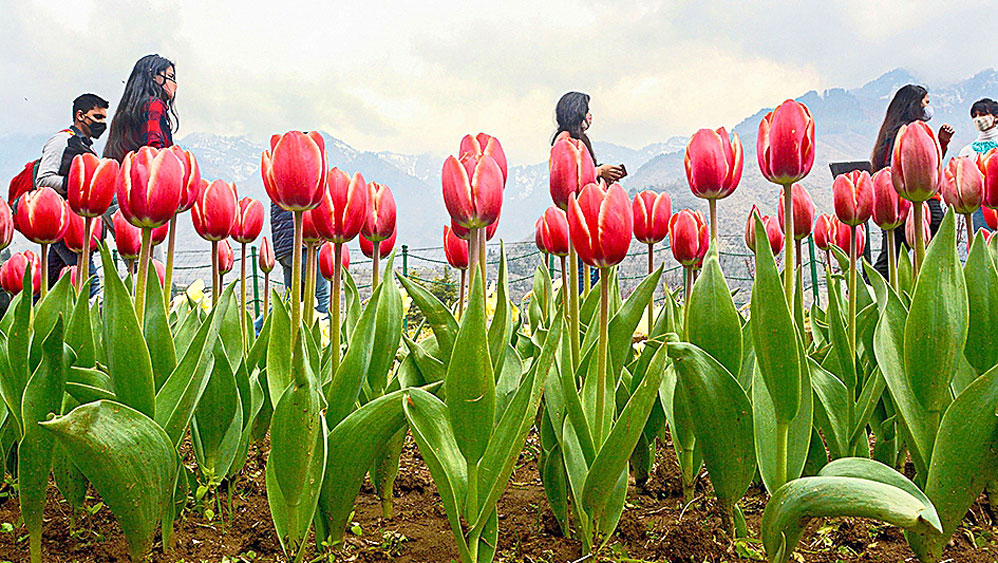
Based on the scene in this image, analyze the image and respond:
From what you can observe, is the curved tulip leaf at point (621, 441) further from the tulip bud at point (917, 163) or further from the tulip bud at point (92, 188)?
the tulip bud at point (92, 188)

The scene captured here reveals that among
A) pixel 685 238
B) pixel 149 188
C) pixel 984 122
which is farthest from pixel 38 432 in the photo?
pixel 984 122

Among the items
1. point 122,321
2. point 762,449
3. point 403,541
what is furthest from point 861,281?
point 122,321

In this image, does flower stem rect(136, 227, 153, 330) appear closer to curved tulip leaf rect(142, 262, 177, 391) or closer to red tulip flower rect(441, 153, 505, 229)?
curved tulip leaf rect(142, 262, 177, 391)

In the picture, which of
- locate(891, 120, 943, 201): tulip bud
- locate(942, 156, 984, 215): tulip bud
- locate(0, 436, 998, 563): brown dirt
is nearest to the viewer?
locate(0, 436, 998, 563): brown dirt

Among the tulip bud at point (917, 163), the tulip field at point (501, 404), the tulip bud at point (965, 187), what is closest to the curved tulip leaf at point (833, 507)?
the tulip field at point (501, 404)

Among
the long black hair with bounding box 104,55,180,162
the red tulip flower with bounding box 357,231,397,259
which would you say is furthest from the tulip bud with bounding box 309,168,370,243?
the long black hair with bounding box 104,55,180,162

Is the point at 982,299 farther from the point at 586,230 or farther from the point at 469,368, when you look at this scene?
the point at 469,368

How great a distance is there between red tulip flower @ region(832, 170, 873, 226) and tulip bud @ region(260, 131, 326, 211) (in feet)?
4.56

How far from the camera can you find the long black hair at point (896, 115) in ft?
13.9

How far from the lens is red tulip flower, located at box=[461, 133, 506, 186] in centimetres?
135

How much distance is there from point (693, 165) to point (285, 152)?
86 cm

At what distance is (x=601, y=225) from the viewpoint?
1236mm

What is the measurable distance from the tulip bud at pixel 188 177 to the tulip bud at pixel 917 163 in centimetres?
153

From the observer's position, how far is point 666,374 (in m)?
1.59
